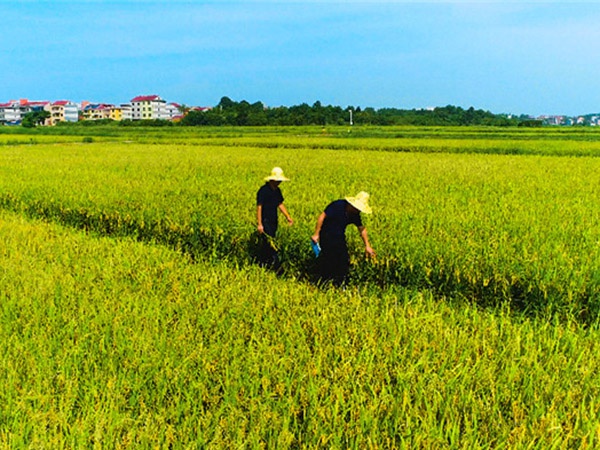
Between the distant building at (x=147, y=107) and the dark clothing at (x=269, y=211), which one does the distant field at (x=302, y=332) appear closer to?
the dark clothing at (x=269, y=211)

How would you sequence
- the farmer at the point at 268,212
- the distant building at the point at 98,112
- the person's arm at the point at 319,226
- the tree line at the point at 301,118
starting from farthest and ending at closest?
the distant building at the point at 98,112 → the tree line at the point at 301,118 → the farmer at the point at 268,212 → the person's arm at the point at 319,226

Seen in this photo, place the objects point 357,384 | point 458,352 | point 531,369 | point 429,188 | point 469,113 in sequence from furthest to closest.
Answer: point 469,113 → point 429,188 → point 458,352 → point 531,369 → point 357,384

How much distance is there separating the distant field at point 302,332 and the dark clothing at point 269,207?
0.26 meters

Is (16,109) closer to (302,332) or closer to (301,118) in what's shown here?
(301,118)

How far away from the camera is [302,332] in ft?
10.0

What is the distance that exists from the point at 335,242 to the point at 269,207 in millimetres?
1238

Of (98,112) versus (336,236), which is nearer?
(336,236)

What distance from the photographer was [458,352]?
2.87 meters

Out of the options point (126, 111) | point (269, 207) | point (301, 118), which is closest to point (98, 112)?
point (126, 111)

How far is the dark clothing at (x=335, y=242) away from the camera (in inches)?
169

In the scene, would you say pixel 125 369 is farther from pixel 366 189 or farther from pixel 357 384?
pixel 366 189

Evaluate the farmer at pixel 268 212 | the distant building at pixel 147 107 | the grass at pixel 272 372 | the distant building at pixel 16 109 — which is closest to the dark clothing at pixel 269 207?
the farmer at pixel 268 212

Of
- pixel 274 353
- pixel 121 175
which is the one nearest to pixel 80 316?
pixel 274 353

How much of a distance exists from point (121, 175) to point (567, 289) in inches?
378
